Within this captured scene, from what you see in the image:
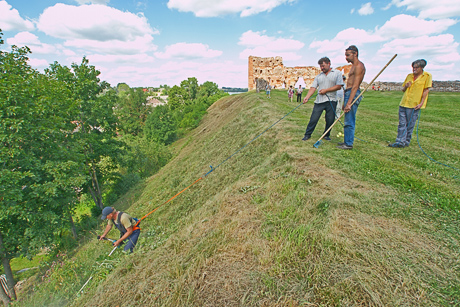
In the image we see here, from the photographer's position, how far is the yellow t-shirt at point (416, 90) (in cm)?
599

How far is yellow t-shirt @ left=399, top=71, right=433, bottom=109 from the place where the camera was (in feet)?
19.7

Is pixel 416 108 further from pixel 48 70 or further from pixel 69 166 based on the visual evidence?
pixel 48 70

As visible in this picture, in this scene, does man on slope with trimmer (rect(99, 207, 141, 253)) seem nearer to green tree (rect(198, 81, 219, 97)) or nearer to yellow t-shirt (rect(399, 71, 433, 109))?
yellow t-shirt (rect(399, 71, 433, 109))

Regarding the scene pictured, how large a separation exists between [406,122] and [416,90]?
34.9 inches

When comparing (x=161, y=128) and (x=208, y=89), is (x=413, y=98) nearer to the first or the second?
(x=161, y=128)

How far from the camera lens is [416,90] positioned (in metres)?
6.10

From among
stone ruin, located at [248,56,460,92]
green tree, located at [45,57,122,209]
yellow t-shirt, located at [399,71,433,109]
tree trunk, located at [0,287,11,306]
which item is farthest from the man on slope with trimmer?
stone ruin, located at [248,56,460,92]

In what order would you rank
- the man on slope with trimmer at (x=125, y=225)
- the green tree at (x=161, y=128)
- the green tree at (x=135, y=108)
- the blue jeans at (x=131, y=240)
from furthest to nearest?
the green tree at (x=135, y=108)
the green tree at (x=161, y=128)
the man on slope with trimmer at (x=125, y=225)
the blue jeans at (x=131, y=240)

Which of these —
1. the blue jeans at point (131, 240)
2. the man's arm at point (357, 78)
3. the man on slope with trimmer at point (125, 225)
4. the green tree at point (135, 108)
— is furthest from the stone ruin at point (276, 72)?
the blue jeans at point (131, 240)

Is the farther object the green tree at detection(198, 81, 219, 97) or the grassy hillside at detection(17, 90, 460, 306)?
the green tree at detection(198, 81, 219, 97)

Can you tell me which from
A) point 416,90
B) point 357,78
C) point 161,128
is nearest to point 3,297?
point 357,78

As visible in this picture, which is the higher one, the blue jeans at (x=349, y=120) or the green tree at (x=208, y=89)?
the green tree at (x=208, y=89)

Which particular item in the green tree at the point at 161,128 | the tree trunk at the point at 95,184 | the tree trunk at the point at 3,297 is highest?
the green tree at the point at 161,128

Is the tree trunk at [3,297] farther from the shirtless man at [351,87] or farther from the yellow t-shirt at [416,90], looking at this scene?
the yellow t-shirt at [416,90]
